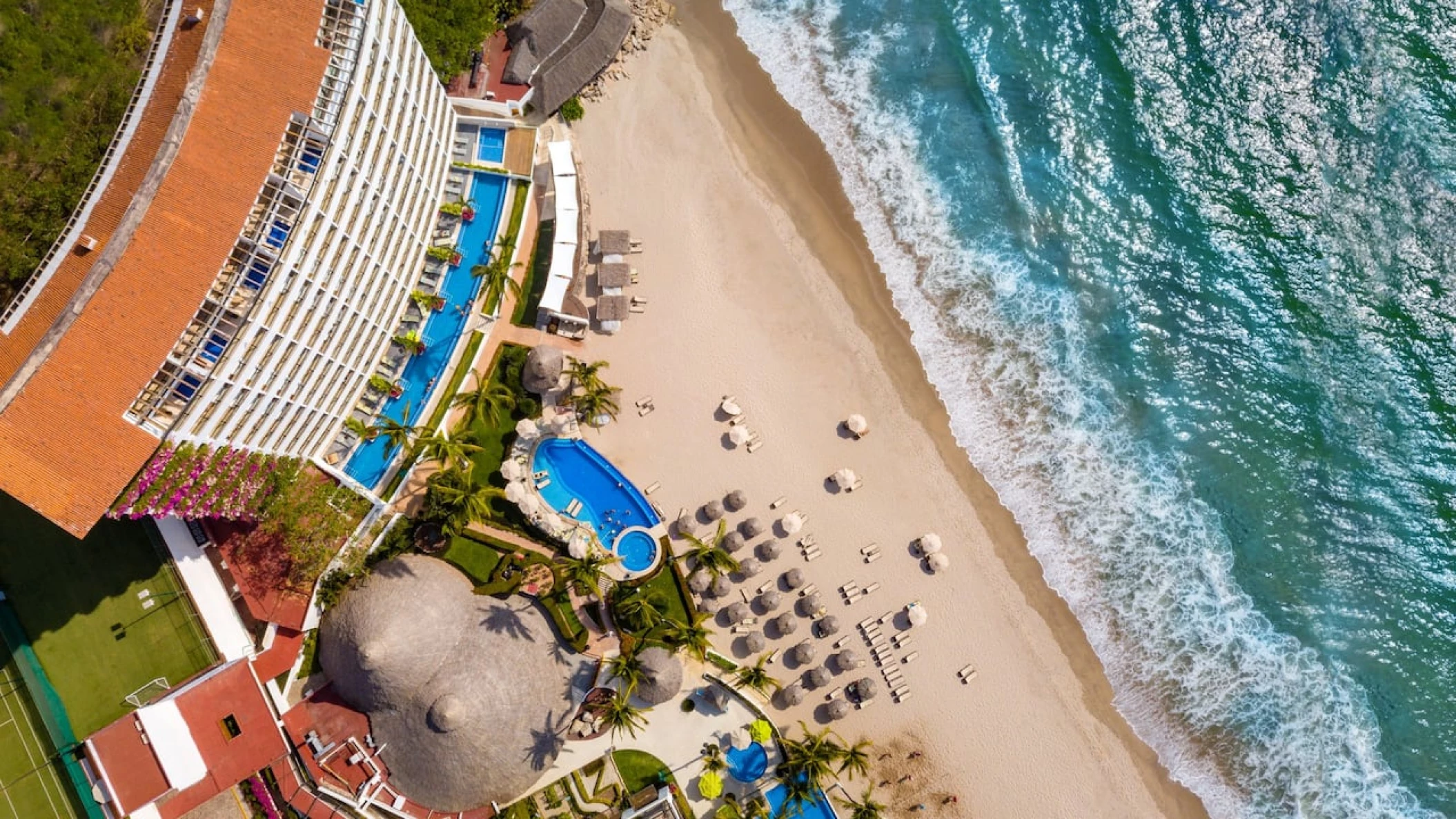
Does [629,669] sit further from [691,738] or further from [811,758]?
[811,758]

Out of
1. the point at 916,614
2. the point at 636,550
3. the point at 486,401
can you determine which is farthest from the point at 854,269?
the point at 486,401

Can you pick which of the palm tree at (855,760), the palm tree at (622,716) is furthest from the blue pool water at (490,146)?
the palm tree at (855,760)

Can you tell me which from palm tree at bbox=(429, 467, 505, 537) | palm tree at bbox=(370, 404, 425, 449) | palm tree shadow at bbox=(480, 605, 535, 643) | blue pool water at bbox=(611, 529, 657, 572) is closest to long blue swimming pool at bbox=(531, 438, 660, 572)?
blue pool water at bbox=(611, 529, 657, 572)

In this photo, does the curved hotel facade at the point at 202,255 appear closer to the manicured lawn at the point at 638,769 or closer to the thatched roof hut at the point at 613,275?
the thatched roof hut at the point at 613,275

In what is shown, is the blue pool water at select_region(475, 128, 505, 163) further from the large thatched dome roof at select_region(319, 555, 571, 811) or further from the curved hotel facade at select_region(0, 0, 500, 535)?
the large thatched dome roof at select_region(319, 555, 571, 811)

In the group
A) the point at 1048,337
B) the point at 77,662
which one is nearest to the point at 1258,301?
the point at 1048,337

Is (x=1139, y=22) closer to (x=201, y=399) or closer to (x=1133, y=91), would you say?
(x=1133, y=91)
